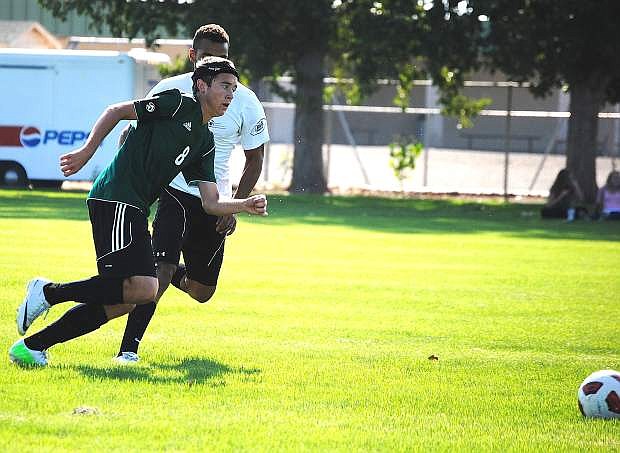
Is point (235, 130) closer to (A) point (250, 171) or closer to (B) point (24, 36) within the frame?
(A) point (250, 171)

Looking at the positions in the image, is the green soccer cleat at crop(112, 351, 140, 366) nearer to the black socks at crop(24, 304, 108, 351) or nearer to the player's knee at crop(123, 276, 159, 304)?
the black socks at crop(24, 304, 108, 351)

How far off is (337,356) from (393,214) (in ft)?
59.9

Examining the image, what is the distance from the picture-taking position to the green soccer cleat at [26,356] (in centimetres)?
785

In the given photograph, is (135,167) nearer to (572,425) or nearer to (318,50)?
(572,425)

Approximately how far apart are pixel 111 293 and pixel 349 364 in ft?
5.94

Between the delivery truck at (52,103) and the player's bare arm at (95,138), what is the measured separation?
2302 centimetres

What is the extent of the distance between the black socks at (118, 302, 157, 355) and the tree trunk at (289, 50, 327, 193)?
80.4 feet

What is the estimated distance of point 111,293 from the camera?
25.5ft

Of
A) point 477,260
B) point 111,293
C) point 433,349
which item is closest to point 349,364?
point 433,349

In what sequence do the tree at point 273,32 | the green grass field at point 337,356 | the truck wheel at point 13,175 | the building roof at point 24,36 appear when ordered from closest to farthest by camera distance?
1. the green grass field at point 337,356
2. the tree at point 273,32
3. the truck wheel at point 13,175
4. the building roof at point 24,36

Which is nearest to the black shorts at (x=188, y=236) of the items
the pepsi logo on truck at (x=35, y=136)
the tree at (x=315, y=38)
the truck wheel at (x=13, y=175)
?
the tree at (x=315, y=38)

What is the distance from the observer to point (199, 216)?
9258mm

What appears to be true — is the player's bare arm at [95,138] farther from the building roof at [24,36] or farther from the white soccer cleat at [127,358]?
the building roof at [24,36]

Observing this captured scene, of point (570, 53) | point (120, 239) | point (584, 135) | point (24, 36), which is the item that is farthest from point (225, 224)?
point (24, 36)
